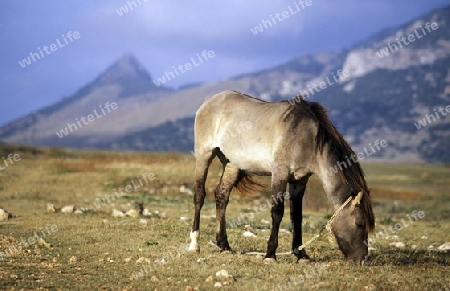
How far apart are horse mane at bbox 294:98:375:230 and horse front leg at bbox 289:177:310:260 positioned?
84cm

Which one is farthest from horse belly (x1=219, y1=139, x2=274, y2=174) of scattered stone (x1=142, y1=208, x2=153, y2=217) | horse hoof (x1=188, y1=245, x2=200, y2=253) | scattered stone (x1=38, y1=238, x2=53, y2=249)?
scattered stone (x1=142, y1=208, x2=153, y2=217)

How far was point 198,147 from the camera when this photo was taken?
12969mm

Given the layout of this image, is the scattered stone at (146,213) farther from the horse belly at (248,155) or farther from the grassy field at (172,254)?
the horse belly at (248,155)

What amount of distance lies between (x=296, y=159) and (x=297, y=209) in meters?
1.28

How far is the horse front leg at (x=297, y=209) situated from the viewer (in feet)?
36.7

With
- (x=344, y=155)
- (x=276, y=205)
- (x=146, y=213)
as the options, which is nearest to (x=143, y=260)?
(x=276, y=205)

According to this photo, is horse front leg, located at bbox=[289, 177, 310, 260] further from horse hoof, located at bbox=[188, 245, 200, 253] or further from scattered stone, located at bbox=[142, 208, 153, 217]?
scattered stone, located at bbox=[142, 208, 153, 217]

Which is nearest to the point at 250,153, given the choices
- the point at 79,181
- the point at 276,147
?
the point at 276,147

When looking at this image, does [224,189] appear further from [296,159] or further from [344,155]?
[344,155]

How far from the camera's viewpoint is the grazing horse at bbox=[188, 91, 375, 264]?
10.5 m

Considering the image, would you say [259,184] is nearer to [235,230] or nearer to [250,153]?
[250,153]

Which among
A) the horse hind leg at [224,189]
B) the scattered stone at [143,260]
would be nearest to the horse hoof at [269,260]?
the horse hind leg at [224,189]

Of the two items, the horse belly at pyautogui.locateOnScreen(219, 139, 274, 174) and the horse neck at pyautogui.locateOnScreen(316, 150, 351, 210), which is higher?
the horse belly at pyautogui.locateOnScreen(219, 139, 274, 174)

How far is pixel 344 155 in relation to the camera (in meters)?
10.7
